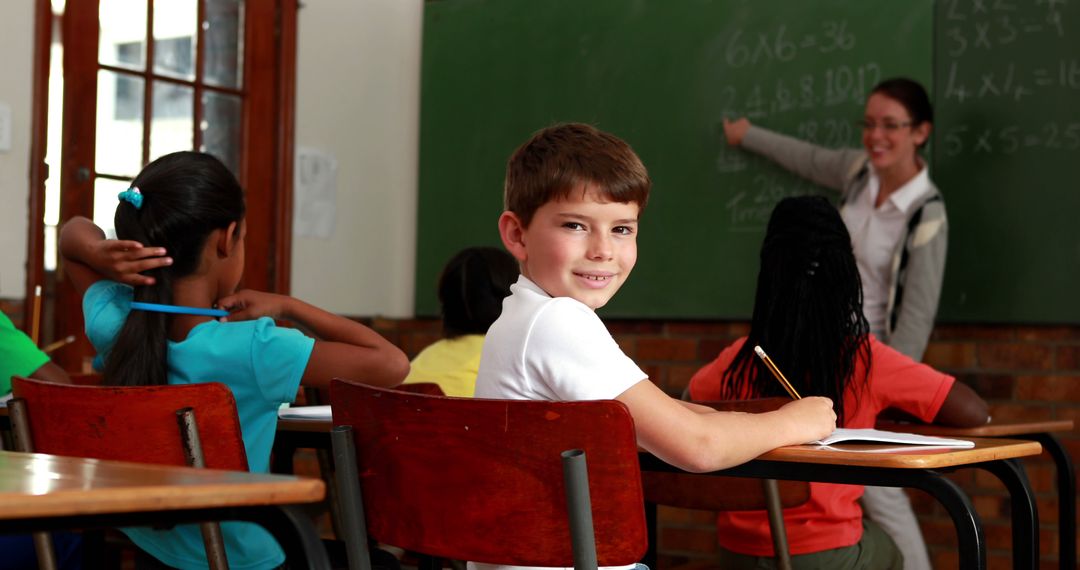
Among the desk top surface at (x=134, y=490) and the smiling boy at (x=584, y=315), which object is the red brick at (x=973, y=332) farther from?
the desk top surface at (x=134, y=490)

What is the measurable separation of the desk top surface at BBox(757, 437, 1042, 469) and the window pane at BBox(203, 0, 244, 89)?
11.4ft

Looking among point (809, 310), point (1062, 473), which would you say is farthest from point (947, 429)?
point (1062, 473)

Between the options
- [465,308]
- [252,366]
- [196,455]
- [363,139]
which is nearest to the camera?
[196,455]

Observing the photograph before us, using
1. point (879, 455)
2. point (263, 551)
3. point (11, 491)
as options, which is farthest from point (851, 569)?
point (11, 491)

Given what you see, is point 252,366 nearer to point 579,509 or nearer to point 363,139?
point 579,509

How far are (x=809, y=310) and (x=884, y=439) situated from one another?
66 cm

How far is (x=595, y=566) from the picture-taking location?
123cm

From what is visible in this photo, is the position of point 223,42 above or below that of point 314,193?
above

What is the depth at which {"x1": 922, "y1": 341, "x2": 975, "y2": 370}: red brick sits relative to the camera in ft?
12.2

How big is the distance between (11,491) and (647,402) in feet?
2.52

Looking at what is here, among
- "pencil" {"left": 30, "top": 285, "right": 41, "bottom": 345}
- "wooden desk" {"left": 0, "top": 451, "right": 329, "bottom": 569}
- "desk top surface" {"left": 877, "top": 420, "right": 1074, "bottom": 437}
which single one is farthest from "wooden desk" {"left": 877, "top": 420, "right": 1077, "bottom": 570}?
"pencil" {"left": 30, "top": 285, "right": 41, "bottom": 345}

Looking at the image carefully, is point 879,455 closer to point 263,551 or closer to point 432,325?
point 263,551

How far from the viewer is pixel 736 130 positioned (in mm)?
4195

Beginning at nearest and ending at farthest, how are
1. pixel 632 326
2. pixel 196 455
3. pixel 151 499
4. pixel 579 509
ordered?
1. pixel 151 499
2. pixel 579 509
3. pixel 196 455
4. pixel 632 326
